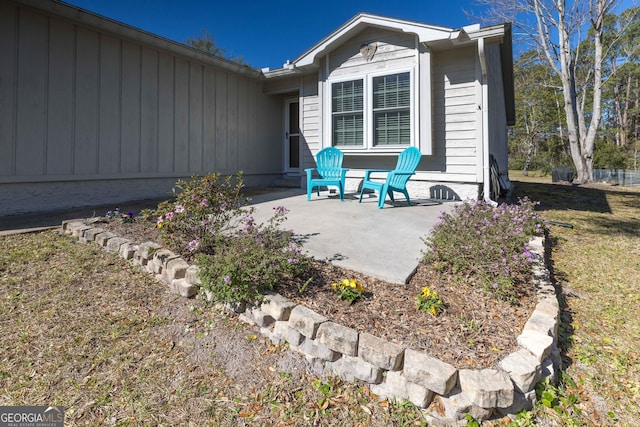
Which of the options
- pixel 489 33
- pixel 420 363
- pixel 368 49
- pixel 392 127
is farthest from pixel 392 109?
pixel 420 363

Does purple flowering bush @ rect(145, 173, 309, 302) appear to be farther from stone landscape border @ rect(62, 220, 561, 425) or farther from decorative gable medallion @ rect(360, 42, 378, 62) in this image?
decorative gable medallion @ rect(360, 42, 378, 62)

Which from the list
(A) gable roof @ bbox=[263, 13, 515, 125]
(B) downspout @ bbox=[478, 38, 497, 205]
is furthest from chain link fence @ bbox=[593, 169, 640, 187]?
(B) downspout @ bbox=[478, 38, 497, 205]

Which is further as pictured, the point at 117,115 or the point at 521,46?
the point at 521,46

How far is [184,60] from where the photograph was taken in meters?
6.24

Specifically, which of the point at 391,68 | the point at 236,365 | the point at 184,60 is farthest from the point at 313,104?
the point at 236,365

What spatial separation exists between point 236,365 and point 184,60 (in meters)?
6.07

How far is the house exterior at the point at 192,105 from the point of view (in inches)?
175

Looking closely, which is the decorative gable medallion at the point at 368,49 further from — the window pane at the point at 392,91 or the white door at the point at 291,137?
the white door at the point at 291,137

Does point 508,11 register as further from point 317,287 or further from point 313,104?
point 317,287

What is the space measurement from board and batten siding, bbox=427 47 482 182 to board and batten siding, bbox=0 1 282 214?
4070 millimetres

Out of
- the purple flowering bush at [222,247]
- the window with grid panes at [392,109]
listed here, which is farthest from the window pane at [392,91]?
the purple flowering bush at [222,247]

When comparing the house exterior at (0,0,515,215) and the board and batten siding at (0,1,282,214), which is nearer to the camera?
the board and batten siding at (0,1,282,214)

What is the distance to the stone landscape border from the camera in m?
1.49

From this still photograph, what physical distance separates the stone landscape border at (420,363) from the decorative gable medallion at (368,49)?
16.8 ft
